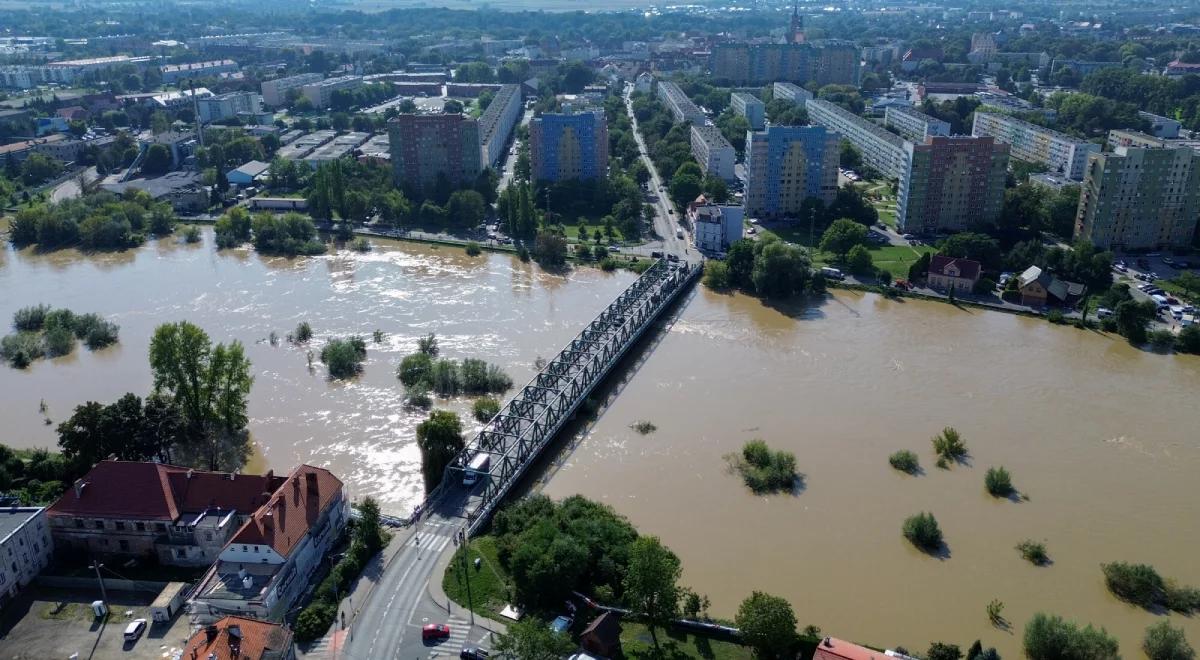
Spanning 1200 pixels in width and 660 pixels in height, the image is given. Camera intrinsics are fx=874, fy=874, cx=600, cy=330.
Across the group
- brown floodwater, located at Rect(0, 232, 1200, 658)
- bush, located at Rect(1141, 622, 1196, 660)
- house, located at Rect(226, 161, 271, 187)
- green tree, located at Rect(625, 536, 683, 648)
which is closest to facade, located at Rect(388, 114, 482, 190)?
house, located at Rect(226, 161, 271, 187)

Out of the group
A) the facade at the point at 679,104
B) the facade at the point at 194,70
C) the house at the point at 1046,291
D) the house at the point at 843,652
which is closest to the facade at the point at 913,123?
the facade at the point at 679,104

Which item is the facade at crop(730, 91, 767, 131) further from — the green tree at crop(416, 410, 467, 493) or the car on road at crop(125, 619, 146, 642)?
the car on road at crop(125, 619, 146, 642)

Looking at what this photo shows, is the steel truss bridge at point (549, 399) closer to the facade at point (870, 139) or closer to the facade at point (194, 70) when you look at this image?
the facade at point (870, 139)

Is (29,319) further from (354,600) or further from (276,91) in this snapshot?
(276,91)

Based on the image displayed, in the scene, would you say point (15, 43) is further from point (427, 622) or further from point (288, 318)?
point (427, 622)

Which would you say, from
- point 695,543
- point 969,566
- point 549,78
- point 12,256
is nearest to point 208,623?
point 695,543
